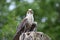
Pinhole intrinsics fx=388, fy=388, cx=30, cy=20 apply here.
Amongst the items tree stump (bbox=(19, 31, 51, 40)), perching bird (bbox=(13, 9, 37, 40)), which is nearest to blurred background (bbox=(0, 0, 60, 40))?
perching bird (bbox=(13, 9, 37, 40))

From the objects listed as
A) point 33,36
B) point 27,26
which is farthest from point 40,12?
point 33,36

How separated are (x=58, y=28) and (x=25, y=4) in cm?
198

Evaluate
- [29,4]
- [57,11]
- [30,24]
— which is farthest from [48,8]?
[30,24]

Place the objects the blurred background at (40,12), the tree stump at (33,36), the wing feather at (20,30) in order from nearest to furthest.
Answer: the tree stump at (33,36) < the wing feather at (20,30) < the blurred background at (40,12)

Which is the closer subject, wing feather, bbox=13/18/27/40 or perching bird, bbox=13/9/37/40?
wing feather, bbox=13/18/27/40

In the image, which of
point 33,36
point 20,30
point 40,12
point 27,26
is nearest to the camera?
point 33,36

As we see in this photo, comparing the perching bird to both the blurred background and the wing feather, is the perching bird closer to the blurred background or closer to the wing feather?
the wing feather

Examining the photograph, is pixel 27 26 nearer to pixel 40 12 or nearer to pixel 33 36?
pixel 33 36

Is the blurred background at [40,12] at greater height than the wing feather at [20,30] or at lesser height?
lesser

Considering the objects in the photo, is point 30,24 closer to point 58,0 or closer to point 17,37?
point 17,37

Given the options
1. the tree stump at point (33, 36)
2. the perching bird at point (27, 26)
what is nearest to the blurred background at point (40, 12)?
the perching bird at point (27, 26)

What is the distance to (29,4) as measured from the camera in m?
18.5

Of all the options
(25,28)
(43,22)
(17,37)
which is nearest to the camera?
(17,37)

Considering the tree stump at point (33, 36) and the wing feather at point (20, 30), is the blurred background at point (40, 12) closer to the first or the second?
the wing feather at point (20, 30)
